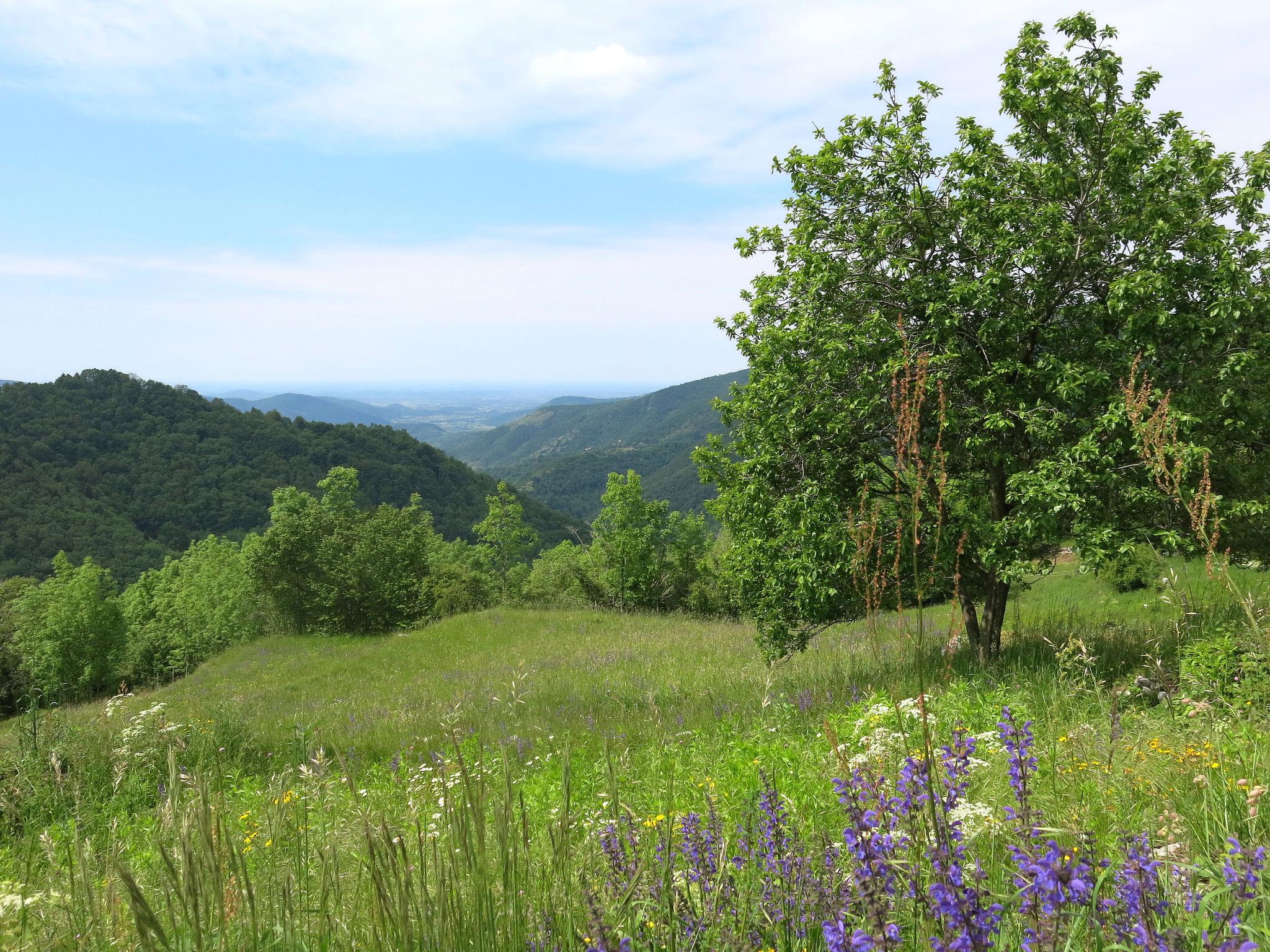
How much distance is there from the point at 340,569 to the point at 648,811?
1500 inches

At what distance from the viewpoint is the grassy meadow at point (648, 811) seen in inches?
77.9

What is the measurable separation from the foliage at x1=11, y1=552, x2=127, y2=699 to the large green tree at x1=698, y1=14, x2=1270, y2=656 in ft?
200

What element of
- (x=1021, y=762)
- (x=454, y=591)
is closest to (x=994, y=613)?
(x=1021, y=762)

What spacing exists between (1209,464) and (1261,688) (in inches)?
108

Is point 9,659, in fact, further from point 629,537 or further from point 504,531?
point 629,537

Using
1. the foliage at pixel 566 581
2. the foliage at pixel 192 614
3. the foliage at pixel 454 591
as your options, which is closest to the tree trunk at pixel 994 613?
the foliage at pixel 454 591

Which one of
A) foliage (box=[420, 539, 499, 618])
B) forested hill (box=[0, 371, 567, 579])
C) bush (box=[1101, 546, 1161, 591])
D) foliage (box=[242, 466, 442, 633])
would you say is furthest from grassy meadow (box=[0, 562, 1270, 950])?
forested hill (box=[0, 371, 567, 579])

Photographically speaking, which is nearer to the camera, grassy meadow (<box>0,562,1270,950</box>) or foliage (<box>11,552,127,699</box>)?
grassy meadow (<box>0,562,1270,950</box>)

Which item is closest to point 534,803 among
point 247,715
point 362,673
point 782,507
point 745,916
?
point 745,916

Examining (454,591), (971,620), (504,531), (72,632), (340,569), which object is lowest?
(72,632)

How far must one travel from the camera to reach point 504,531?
5791cm

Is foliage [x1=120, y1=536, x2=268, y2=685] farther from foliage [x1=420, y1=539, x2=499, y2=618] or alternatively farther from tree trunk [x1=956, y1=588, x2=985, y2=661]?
tree trunk [x1=956, y1=588, x2=985, y2=661]

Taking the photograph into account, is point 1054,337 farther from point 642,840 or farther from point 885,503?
point 642,840

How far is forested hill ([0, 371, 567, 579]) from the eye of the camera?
99250 mm
